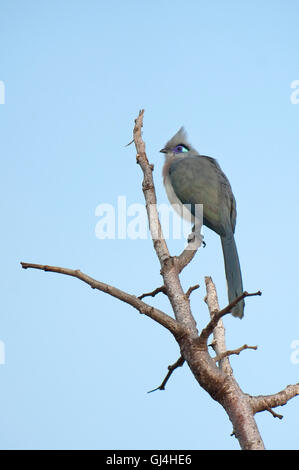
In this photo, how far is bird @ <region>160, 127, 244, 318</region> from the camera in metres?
5.79

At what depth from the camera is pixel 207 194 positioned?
6.38 meters

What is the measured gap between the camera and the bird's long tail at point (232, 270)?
485 cm

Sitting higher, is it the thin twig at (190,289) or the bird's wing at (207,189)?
the bird's wing at (207,189)

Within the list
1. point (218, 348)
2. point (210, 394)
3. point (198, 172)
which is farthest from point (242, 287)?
point (198, 172)

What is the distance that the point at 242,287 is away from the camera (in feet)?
16.6

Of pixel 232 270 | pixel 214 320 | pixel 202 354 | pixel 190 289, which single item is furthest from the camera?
pixel 232 270

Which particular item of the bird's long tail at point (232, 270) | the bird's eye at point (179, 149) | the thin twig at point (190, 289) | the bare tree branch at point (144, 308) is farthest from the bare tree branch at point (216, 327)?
the bird's eye at point (179, 149)

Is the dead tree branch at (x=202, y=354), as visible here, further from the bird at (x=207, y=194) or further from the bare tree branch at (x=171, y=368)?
the bird at (x=207, y=194)

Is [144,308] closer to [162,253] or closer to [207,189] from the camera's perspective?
[162,253]

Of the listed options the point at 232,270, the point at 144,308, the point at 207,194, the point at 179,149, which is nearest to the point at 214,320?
the point at 144,308

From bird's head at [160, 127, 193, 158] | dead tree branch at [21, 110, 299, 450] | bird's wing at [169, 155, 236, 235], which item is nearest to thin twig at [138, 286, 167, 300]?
dead tree branch at [21, 110, 299, 450]

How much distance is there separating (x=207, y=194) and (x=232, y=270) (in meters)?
1.38
